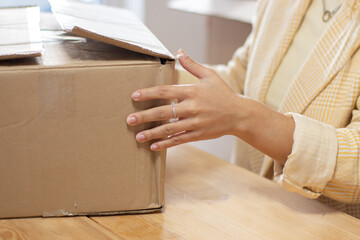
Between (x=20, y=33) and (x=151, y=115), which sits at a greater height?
(x=20, y=33)

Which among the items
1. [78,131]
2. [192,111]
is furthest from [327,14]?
[78,131]

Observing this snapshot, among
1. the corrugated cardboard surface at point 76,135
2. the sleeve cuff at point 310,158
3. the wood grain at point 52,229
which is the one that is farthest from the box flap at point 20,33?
the sleeve cuff at point 310,158

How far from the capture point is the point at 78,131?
641mm

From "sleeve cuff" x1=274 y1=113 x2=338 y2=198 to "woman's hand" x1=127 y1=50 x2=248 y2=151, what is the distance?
0.11 metres

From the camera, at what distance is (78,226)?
0.67 metres

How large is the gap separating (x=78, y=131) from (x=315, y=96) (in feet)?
1.71

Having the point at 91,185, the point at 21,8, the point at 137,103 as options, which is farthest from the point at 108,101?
the point at 21,8

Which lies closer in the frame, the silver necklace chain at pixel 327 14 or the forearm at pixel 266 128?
the forearm at pixel 266 128

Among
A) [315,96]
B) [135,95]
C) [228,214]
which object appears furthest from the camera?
[315,96]

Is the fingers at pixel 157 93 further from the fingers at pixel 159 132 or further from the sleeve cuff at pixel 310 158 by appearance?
the sleeve cuff at pixel 310 158

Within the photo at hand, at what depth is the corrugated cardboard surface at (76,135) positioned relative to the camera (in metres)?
0.61

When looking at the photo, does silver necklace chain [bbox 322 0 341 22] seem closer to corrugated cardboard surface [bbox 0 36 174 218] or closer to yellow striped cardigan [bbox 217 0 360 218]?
yellow striped cardigan [bbox 217 0 360 218]

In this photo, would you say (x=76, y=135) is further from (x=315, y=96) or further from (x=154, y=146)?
(x=315, y=96)

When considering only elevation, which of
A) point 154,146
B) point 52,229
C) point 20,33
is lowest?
point 52,229
